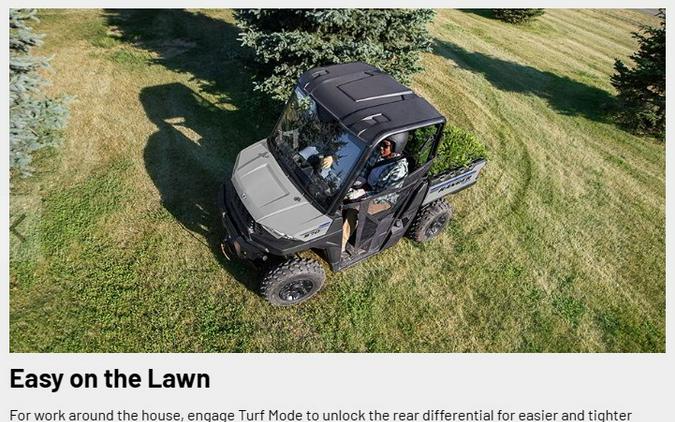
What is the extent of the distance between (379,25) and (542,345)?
6800 millimetres

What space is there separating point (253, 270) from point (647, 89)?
12826 millimetres

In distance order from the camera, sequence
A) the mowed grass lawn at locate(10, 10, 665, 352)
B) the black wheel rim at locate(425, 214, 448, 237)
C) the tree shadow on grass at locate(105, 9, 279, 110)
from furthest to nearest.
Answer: the tree shadow on grass at locate(105, 9, 279, 110), the black wheel rim at locate(425, 214, 448, 237), the mowed grass lawn at locate(10, 10, 665, 352)

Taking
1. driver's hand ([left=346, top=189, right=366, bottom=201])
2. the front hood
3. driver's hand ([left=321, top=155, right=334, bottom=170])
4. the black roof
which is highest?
the black roof

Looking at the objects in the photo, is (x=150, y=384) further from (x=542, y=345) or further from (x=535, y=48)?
(x=535, y=48)

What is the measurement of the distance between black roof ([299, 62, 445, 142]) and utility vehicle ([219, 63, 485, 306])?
1 centimetres

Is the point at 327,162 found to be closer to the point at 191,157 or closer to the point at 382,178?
the point at 382,178

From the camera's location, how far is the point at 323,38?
8.73 meters

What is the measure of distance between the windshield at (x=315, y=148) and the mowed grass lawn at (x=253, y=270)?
1900 millimetres

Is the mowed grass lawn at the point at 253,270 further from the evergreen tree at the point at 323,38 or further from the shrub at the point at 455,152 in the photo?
the shrub at the point at 455,152

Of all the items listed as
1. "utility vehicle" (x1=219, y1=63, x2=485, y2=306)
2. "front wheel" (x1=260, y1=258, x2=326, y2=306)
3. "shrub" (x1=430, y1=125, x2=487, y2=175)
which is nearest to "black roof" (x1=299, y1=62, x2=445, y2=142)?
"utility vehicle" (x1=219, y1=63, x2=485, y2=306)

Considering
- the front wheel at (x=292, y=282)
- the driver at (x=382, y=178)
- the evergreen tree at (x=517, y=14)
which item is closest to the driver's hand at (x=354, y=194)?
the driver at (x=382, y=178)

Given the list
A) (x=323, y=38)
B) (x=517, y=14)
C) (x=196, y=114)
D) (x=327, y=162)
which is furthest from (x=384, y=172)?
(x=517, y=14)

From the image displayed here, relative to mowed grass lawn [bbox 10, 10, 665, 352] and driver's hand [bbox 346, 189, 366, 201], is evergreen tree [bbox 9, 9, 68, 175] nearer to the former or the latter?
mowed grass lawn [bbox 10, 10, 665, 352]

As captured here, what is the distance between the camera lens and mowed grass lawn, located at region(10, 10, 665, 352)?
19.3 ft
